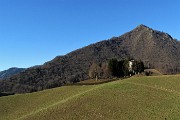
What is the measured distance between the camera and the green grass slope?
41000 millimetres

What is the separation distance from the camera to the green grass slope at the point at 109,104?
41000mm

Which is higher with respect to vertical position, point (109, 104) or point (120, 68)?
point (120, 68)

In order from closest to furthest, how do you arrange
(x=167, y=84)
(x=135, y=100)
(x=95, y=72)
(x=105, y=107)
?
1. (x=105, y=107)
2. (x=135, y=100)
3. (x=167, y=84)
4. (x=95, y=72)

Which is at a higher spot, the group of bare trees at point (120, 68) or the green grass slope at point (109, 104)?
the group of bare trees at point (120, 68)

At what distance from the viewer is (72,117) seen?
4091 cm

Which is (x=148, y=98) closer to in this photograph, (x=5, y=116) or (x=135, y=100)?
(x=135, y=100)

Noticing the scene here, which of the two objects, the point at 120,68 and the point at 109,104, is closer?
the point at 109,104

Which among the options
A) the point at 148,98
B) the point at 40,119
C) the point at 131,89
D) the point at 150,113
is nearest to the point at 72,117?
the point at 40,119

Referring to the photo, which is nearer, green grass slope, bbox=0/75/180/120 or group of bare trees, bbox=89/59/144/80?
green grass slope, bbox=0/75/180/120

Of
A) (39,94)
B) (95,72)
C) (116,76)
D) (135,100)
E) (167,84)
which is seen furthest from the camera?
(95,72)

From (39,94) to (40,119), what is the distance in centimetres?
2526

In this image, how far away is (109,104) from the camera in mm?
45469

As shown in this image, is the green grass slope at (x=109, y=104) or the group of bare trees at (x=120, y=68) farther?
the group of bare trees at (x=120, y=68)

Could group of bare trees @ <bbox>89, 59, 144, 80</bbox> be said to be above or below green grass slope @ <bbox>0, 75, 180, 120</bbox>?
above
